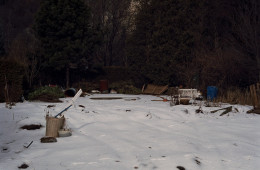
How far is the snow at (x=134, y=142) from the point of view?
4758 millimetres

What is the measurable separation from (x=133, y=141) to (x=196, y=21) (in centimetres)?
1506

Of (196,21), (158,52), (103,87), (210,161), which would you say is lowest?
(210,161)

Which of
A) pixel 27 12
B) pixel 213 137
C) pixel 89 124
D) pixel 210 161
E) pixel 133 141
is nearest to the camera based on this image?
pixel 210 161

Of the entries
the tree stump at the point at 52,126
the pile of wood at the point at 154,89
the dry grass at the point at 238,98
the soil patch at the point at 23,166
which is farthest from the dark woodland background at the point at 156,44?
the soil patch at the point at 23,166

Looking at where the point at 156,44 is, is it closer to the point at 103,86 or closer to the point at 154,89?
the point at 154,89

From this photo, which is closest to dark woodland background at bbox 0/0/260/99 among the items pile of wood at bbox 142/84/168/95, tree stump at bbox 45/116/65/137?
pile of wood at bbox 142/84/168/95

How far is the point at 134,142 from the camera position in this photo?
615 cm

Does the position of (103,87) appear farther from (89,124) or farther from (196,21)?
(89,124)

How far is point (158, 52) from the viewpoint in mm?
20234

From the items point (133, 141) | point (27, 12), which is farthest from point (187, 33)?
point (27, 12)

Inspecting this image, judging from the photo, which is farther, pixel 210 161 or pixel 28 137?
pixel 28 137

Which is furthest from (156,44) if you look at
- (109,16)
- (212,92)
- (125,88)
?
(109,16)

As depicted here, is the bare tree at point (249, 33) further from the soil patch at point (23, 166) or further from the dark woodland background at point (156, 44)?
the soil patch at point (23, 166)

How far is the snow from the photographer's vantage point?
476 cm
